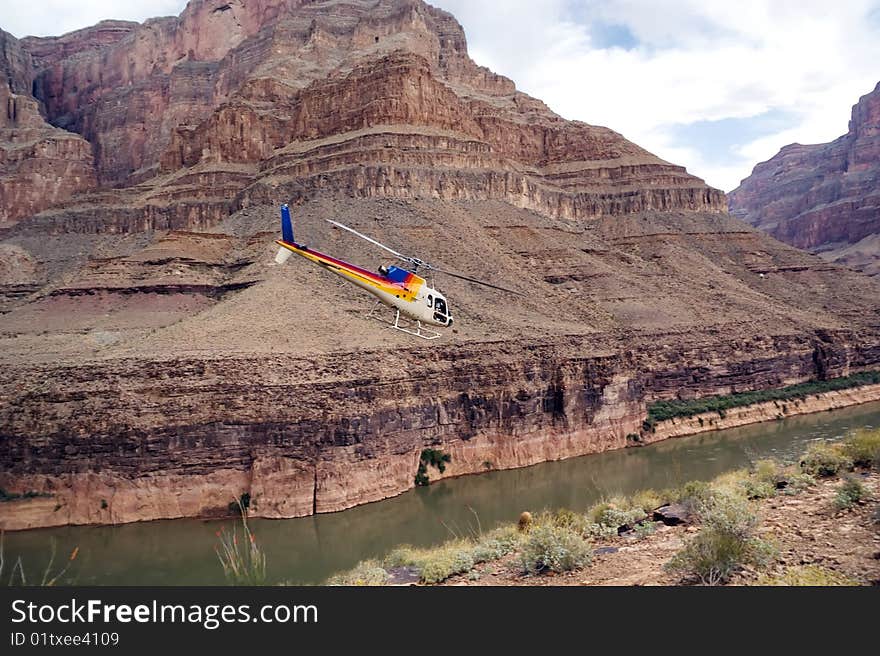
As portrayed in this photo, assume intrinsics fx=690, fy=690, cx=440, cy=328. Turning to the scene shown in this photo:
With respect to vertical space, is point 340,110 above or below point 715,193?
above

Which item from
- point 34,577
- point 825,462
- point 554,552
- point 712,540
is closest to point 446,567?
point 554,552

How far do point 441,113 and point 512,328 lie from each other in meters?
38.4

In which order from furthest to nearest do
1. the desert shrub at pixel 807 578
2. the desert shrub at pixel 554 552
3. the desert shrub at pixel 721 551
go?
1. the desert shrub at pixel 554 552
2. the desert shrub at pixel 721 551
3. the desert shrub at pixel 807 578

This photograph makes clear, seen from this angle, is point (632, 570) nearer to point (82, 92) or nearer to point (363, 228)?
point (363, 228)

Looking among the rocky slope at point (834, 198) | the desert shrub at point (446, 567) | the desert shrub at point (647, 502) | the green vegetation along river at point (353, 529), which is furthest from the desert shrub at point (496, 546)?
the rocky slope at point (834, 198)

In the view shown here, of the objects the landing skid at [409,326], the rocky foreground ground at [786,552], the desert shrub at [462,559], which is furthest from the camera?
the landing skid at [409,326]

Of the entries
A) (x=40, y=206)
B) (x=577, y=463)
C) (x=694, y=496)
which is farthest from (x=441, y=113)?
(x=694, y=496)

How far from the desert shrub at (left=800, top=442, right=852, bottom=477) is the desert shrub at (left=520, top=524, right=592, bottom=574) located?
763 cm

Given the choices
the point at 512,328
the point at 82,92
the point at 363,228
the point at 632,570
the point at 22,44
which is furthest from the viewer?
the point at 22,44

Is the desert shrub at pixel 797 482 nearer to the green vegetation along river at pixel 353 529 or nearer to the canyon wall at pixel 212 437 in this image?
the green vegetation along river at pixel 353 529

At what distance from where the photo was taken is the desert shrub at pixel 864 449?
1700cm

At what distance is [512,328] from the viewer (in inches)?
1877

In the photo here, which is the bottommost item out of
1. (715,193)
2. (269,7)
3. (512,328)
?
(512,328)

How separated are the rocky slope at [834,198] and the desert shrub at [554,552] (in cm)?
11895
